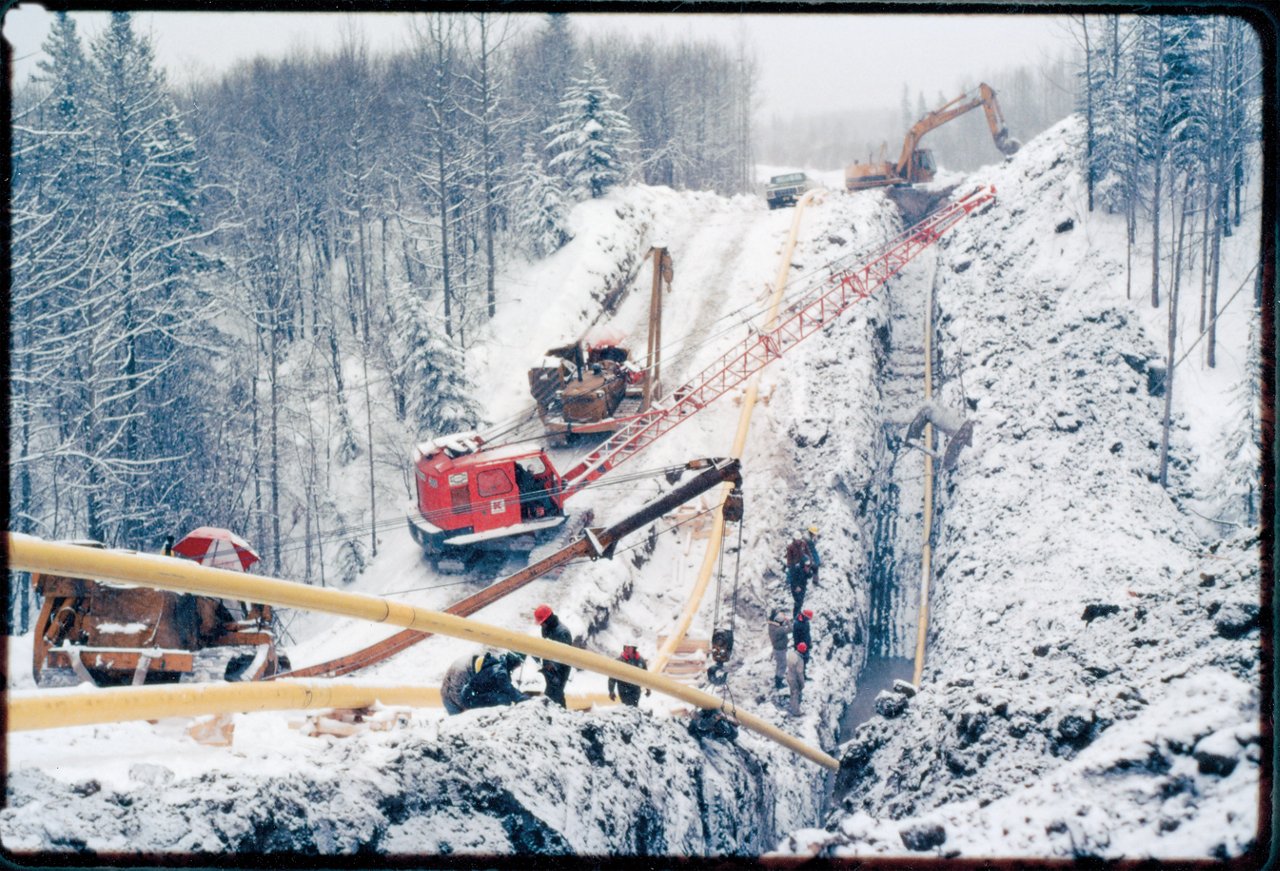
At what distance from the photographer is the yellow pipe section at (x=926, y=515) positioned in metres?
16.2

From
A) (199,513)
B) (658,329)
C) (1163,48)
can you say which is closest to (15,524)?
(199,513)

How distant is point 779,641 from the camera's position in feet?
43.4

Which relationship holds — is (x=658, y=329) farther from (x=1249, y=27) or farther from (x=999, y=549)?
(x=1249, y=27)

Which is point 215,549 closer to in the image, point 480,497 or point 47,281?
point 480,497

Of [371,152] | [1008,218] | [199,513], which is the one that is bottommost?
[199,513]

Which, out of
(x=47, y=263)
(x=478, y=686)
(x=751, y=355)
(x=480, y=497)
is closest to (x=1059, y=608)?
(x=478, y=686)

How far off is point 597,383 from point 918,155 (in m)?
18.9

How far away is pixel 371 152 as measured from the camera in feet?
73.9

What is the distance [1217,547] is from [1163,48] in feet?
38.5

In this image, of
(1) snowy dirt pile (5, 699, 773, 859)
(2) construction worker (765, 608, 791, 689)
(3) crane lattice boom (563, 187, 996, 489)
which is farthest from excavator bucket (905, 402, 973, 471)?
(1) snowy dirt pile (5, 699, 773, 859)

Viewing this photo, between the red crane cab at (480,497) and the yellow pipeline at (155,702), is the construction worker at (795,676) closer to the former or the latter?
the red crane cab at (480,497)

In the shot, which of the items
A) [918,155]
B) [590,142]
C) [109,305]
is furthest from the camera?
[918,155]

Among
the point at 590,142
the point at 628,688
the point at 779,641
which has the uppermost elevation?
the point at 590,142

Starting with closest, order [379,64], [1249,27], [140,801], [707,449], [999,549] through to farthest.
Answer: [140,801]
[1249,27]
[379,64]
[999,549]
[707,449]
